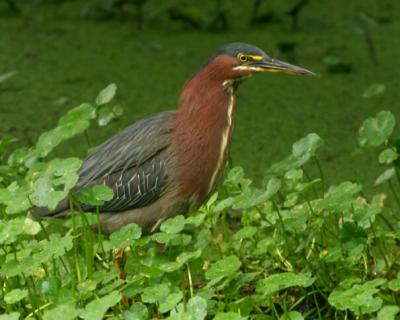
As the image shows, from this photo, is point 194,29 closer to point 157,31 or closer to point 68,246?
point 157,31

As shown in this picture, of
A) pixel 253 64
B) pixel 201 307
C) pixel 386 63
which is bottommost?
pixel 386 63

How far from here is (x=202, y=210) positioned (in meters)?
3.71

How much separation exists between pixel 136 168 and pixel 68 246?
1.86ft

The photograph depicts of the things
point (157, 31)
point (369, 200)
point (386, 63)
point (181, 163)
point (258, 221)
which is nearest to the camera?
point (181, 163)

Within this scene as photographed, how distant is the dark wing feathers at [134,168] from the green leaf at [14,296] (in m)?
0.57

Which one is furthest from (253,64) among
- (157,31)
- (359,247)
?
(157,31)

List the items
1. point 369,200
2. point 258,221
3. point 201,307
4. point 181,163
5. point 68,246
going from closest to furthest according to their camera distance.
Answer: point 201,307, point 68,246, point 181,163, point 258,221, point 369,200

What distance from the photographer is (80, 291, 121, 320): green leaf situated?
2.96 metres

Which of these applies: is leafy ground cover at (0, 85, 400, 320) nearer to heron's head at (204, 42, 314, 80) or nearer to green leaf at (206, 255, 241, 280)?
green leaf at (206, 255, 241, 280)

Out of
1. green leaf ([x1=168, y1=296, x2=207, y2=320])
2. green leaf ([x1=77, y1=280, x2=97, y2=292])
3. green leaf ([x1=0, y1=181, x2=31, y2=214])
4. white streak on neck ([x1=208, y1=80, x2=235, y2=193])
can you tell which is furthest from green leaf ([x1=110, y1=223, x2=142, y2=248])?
white streak on neck ([x1=208, y1=80, x2=235, y2=193])

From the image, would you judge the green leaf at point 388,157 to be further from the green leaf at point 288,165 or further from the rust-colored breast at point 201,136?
the rust-colored breast at point 201,136

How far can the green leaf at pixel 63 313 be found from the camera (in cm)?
296

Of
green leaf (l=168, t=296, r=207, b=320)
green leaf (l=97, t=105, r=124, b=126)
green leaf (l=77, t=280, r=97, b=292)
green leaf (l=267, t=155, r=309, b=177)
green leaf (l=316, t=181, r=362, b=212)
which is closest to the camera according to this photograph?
Answer: green leaf (l=168, t=296, r=207, b=320)

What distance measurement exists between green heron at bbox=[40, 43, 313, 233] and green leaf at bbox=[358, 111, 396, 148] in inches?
10.7
